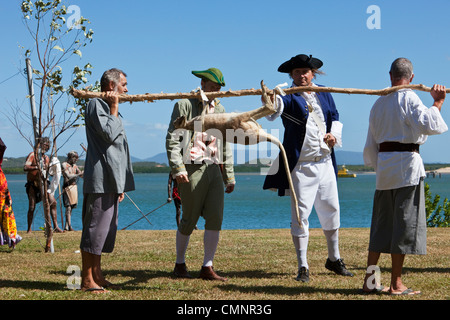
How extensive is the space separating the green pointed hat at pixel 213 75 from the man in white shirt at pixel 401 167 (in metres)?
1.68

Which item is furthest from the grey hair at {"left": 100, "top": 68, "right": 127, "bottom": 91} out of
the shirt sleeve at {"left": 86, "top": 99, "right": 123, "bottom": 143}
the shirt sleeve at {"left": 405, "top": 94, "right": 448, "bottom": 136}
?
the shirt sleeve at {"left": 405, "top": 94, "right": 448, "bottom": 136}

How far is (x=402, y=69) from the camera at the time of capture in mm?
4930

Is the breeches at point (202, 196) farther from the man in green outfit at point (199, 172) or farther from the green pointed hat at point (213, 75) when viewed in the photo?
the green pointed hat at point (213, 75)

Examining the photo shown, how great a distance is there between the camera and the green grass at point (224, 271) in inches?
202

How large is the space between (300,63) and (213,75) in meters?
0.97

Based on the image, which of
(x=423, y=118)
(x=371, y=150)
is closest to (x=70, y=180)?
(x=371, y=150)

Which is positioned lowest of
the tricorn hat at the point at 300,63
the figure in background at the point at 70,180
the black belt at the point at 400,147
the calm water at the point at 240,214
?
the calm water at the point at 240,214

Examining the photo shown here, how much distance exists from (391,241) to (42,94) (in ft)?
20.0

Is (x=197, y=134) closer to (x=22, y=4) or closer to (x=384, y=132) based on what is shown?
(x=384, y=132)

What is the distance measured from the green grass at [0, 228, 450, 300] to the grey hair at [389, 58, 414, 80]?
202 cm

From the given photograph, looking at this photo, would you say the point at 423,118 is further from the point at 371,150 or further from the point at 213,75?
the point at 213,75

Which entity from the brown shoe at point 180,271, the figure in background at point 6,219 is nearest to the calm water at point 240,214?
the figure in background at point 6,219

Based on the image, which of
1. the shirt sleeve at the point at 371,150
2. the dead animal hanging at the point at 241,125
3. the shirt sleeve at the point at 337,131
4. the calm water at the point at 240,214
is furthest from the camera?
the calm water at the point at 240,214

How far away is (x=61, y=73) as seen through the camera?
877 cm
